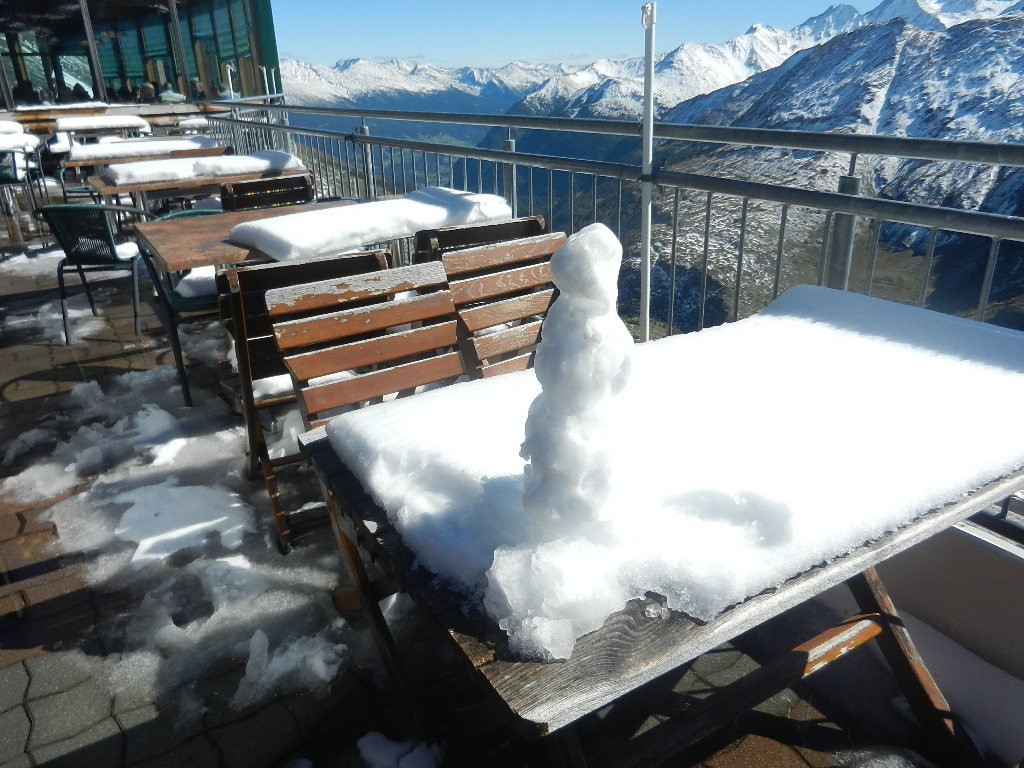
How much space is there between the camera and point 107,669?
219 cm

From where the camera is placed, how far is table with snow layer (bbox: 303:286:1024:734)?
3.17ft

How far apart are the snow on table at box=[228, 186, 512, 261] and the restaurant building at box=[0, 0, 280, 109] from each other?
1950cm

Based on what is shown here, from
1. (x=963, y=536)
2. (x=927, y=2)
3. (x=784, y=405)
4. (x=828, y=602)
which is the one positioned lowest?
(x=828, y=602)

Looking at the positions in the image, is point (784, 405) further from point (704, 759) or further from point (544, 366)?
point (704, 759)

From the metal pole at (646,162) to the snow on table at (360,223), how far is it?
35.7 inches

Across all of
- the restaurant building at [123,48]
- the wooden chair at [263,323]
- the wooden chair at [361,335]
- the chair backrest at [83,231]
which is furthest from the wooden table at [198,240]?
the restaurant building at [123,48]

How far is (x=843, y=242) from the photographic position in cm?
253

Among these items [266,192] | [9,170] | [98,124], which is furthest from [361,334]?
[98,124]

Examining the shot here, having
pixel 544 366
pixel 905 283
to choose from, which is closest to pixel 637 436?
pixel 544 366

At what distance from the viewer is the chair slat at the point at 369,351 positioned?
251 cm

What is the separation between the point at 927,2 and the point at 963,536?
251236mm

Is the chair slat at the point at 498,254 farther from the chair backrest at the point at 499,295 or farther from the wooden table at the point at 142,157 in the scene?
the wooden table at the point at 142,157

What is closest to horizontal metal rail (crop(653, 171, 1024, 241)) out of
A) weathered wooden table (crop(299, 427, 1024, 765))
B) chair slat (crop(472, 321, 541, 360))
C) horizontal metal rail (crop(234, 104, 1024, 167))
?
horizontal metal rail (crop(234, 104, 1024, 167))

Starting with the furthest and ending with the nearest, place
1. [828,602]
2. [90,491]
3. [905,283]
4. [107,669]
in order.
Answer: [905,283]
[90,491]
[828,602]
[107,669]
